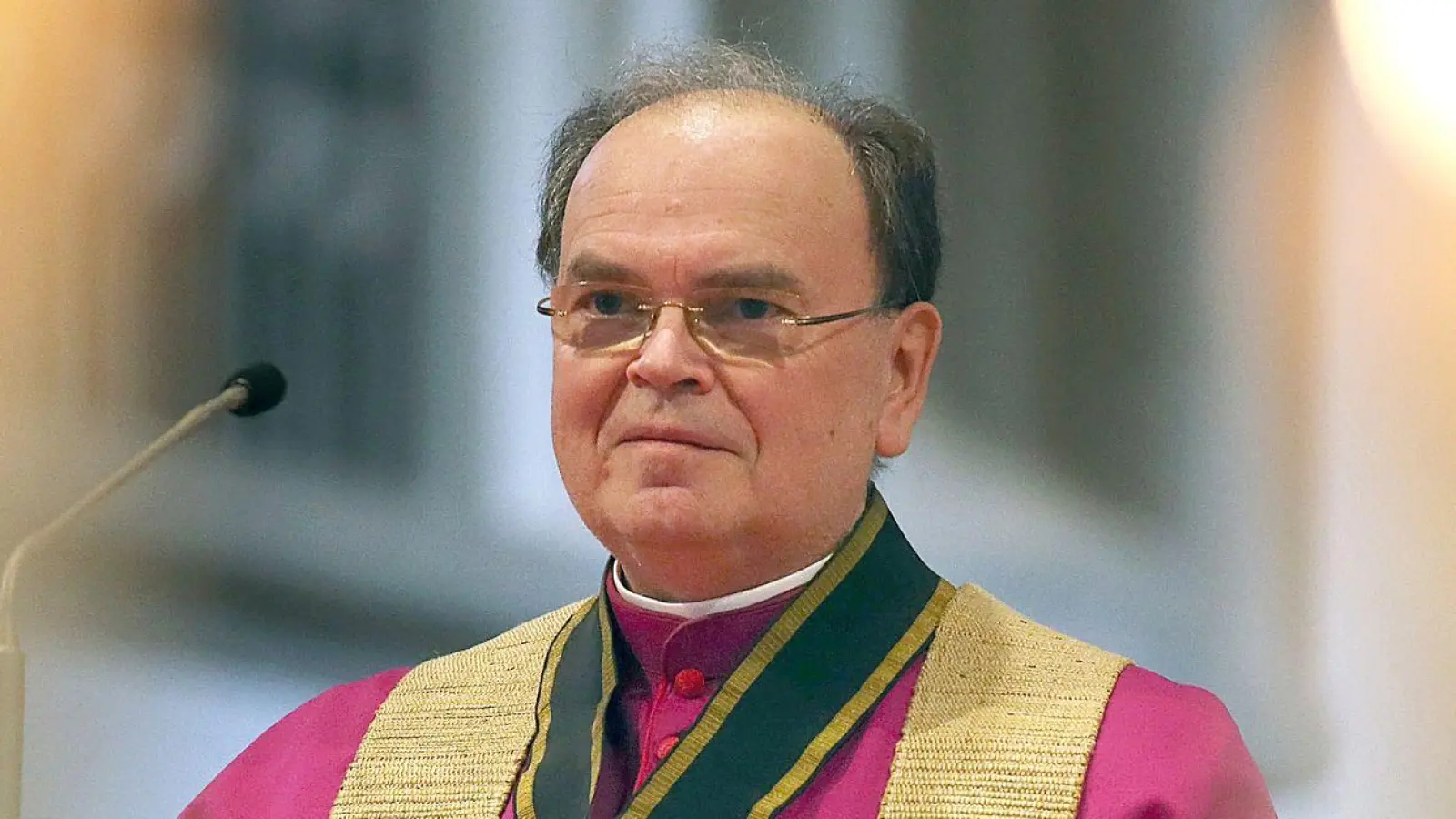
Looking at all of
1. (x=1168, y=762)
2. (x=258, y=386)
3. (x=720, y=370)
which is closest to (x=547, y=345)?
(x=258, y=386)

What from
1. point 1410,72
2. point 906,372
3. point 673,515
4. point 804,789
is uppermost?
point 1410,72

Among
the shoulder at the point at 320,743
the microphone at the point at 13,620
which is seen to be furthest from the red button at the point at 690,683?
the microphone at the point at 13,620

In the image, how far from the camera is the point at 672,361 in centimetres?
177

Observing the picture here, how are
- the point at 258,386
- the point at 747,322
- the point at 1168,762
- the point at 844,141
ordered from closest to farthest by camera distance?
1. the point at 1168,762
2. the point at 747,322
3. the point at 844,141
4. the point at 258,386

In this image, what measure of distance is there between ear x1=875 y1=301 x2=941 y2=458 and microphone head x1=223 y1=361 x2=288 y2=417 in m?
0.99

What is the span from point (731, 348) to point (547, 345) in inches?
33.1

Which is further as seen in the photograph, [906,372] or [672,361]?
[906,372]

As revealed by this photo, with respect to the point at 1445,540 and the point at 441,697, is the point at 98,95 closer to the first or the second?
the point at 441,697

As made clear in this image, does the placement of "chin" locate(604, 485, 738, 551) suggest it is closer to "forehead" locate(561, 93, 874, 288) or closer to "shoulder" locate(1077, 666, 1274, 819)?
"forehead" locate(561, 93, 874, 288)

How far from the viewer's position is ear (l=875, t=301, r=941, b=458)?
6.38ft

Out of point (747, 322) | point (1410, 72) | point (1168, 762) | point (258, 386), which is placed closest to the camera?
point (1168, 762)

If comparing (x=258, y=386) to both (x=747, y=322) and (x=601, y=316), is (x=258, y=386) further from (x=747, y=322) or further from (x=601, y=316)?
(x=747, y=322)

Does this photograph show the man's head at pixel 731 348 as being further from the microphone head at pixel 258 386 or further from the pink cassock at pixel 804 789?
the microphone head at pixel 258 386

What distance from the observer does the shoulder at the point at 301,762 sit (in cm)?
201
